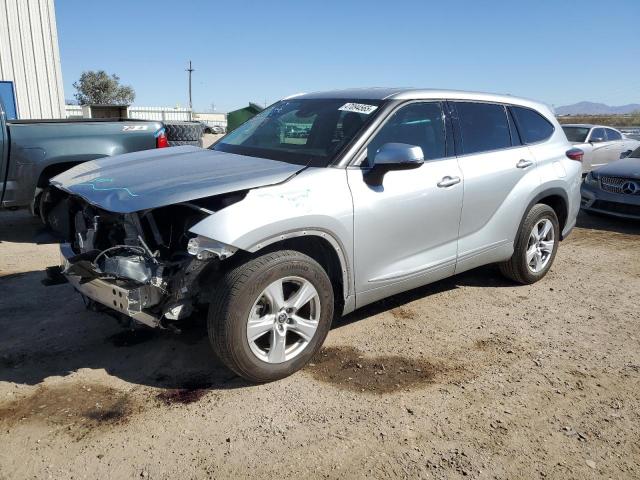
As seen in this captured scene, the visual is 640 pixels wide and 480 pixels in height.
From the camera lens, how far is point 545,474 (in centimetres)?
259

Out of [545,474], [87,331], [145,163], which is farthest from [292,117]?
[545,474]

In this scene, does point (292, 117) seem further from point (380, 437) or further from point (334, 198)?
point (380, 437)

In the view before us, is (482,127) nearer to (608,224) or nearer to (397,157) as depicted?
(397,157)

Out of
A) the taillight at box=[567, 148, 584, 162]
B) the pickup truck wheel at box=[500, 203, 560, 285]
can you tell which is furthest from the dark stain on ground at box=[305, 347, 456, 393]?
the taillight at box=[567, 148, 584, 162]

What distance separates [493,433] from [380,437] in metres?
0.64

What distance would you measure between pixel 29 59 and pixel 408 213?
41.6 feet

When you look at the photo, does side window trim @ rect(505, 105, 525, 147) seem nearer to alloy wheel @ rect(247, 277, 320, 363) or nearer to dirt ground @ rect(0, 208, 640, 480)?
dirt ground @ rect(0, 208, 640, 480)

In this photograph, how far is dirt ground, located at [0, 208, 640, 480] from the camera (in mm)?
2646

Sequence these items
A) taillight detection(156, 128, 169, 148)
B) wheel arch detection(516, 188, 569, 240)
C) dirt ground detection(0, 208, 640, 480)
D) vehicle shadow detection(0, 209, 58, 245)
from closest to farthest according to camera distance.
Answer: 1. dirt ground detection(0, 208, 640, 480)
2. wheel arch detection(516, 188, 569, 240)
3. vehicle shadow detection(0, 209, 58, 245)
4. taillight detection(156, 128, 169, 148)

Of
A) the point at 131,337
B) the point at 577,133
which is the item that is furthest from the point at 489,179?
the point at 577,133

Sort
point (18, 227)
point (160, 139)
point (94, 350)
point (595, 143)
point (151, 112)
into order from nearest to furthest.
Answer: point (94, 350), point (160, 139), point (18, 227), point (595, 143), point (151, 112)

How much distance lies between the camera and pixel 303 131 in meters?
4.14

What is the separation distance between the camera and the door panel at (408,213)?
3594 millimetres

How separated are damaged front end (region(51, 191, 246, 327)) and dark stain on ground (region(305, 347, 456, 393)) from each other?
3.25ft
